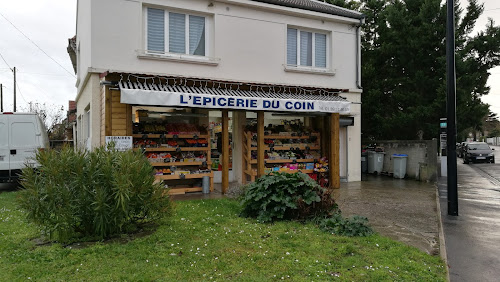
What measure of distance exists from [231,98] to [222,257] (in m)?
4.88

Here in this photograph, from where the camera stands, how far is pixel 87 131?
11297 millimetres

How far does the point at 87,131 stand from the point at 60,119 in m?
19.8

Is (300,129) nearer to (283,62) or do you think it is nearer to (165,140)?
(283,62)

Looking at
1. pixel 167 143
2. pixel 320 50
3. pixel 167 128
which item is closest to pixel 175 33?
pixel 167 128

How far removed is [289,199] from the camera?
6.04 metres

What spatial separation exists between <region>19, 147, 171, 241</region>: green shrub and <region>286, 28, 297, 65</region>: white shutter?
24.4 ft

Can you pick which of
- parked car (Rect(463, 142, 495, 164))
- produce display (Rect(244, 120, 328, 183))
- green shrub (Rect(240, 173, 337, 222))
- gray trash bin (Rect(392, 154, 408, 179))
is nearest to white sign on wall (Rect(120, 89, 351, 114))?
produce display (Rect(244, 120, 328, 183))

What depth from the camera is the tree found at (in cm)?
1406

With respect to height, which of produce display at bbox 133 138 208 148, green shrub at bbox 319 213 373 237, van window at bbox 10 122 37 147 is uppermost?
van window at bbox 10 122 37 147

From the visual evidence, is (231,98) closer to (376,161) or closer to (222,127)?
(222,127)

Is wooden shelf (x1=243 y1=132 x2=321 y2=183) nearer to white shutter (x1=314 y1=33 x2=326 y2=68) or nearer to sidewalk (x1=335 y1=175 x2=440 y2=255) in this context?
sidewalk (x1=335 y1=175 x2=440 y2=255)

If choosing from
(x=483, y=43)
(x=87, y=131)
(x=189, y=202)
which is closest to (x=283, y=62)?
(x=189, y=202)

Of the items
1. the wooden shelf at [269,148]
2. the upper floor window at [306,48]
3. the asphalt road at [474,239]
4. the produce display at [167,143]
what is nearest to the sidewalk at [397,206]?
the asphalt road at [474,239]

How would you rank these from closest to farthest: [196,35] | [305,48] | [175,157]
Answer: [175,157] → [196,35] → [305,48]
